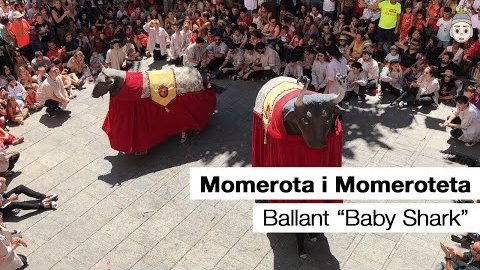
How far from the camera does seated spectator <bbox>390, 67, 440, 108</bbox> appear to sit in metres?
11.3

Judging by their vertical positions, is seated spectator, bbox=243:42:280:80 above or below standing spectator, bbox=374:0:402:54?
below

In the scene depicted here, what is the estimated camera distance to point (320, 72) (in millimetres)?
11969

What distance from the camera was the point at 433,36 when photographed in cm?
1274

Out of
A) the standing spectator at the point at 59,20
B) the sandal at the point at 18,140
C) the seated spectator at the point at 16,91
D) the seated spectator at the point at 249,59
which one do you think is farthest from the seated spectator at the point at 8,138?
the seated spectator at the point at 249,59

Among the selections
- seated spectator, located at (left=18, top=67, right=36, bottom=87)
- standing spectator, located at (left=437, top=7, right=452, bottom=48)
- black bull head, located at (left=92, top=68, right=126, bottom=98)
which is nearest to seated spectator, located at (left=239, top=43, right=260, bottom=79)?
black bull head, located at (left=92, top=68, right=126, bottom=98)

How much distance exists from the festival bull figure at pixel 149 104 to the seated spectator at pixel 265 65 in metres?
2.56

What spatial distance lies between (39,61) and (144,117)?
4.49m

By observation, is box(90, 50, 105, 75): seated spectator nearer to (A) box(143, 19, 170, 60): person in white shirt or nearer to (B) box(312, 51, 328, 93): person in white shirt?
(A) box(143, 19, 170, 60): person in white shirt

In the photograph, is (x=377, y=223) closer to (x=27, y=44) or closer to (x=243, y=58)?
(x=243, y=58)

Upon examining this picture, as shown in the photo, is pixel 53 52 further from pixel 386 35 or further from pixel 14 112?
pixel 386 35

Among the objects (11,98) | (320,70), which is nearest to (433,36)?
(320,70)

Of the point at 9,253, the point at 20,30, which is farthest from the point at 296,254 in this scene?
the point at 20,30

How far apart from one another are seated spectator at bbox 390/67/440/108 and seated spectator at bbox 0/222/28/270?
787 cm

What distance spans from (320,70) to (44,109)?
6.24 meters
